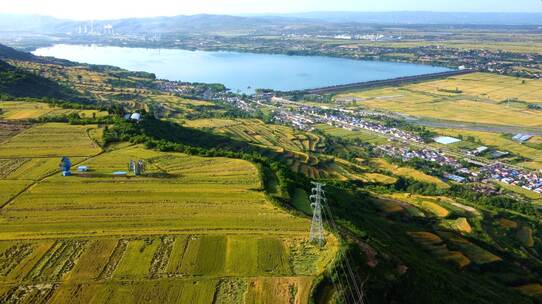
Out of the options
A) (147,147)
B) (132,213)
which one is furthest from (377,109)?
(132,213)

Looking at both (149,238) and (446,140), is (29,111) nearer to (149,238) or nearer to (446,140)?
(149,238)

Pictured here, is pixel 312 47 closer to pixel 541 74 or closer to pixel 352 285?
pixel 541 74

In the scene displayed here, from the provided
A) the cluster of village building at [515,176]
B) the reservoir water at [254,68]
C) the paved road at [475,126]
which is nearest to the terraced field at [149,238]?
the cluster of village building at [515,176]

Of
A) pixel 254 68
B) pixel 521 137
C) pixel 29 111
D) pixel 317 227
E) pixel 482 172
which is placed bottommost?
pixel 482 172

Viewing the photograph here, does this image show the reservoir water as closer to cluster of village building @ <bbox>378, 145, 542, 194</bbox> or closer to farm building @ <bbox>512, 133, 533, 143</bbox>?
farm building @ <bbox>512, 133, 533, 143</bbox>

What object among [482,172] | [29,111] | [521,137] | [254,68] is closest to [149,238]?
[29,111]

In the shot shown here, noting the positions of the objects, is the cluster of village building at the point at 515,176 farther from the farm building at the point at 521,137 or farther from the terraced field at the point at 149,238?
the terraced field at the point at 149,238
